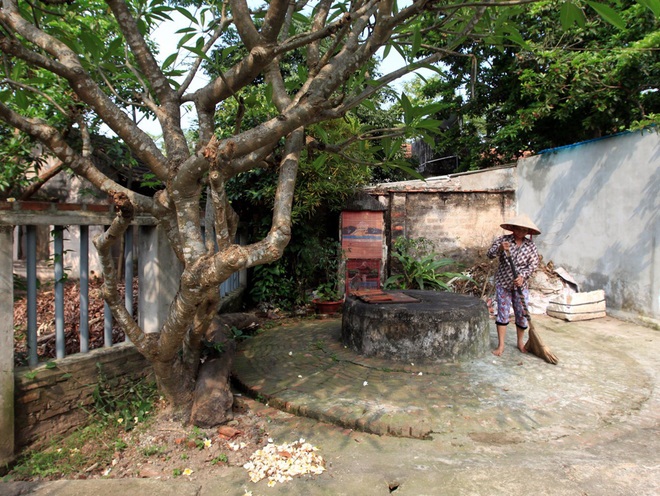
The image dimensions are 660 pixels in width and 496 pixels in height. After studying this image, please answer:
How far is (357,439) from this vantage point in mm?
3094

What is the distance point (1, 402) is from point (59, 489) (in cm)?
75

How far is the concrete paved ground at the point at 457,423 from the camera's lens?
2.48 metres

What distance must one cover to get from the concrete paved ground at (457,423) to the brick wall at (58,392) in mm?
634

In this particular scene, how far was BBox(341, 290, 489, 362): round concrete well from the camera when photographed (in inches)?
183

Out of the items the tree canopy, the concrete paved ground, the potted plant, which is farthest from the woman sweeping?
the potted plant

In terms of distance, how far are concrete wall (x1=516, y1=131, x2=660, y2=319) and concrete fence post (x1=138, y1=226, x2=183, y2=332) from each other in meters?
6.82

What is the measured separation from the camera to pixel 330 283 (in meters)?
7.77

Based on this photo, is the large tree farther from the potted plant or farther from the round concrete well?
the potted plant

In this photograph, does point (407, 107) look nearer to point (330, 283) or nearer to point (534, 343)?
point (534, 343)

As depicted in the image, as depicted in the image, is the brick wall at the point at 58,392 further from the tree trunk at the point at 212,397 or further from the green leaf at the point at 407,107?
the green leaf at the point at 407,107

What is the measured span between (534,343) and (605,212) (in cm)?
380

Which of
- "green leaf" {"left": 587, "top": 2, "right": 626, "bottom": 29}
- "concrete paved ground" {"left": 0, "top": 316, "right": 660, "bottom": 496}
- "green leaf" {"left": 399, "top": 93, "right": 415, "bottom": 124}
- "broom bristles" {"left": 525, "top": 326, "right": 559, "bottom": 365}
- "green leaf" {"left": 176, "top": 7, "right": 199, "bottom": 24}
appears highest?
"green leaf" {"left": 176, "top": 7, "right": 199, "bottom": 24}

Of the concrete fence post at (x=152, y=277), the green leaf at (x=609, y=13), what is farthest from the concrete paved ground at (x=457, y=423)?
the green leaf at (x=609, y=13)

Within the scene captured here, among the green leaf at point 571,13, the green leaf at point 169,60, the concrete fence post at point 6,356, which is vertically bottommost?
the concrete fence post at point 6,356
